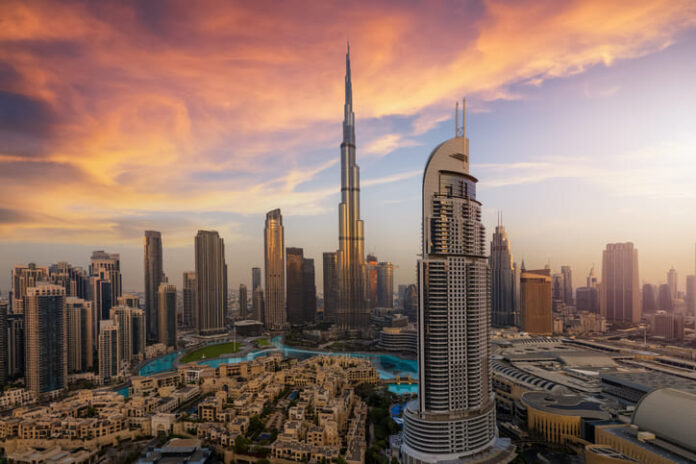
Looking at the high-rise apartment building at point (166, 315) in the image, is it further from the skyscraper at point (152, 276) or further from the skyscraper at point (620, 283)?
the skyscraper at point (620, 283)

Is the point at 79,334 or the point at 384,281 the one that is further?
the point at 384,281

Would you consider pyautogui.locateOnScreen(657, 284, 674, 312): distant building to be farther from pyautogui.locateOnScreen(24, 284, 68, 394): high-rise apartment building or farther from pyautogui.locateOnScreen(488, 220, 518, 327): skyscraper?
pyautogui.locateOnScreen(24, 284, 68, 394): high-rise apartment building

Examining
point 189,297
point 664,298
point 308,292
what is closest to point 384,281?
point 308,292

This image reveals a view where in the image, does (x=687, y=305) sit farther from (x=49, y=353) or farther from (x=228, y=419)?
(x=49, y=353)

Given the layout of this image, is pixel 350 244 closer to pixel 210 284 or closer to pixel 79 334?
pixel 210 284

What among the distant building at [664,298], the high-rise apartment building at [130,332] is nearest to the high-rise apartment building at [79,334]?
the high-rise apartment building at [130,332]

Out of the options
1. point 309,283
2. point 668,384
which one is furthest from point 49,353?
point 309,283

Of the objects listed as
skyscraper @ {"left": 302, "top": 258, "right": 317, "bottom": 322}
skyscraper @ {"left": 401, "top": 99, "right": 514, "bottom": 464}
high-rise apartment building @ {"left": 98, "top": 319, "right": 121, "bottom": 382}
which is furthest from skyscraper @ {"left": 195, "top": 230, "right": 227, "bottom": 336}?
skyscraper @ {"left": 401, "top": 99, "right": 514, "bottom": 464}
